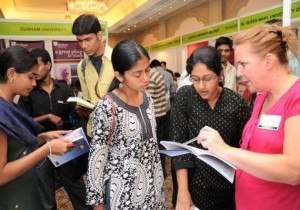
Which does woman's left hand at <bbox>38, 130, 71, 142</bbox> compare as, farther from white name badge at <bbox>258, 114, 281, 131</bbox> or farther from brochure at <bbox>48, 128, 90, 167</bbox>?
white name badge at <bbox>258, 114, 281, 131</bbox>

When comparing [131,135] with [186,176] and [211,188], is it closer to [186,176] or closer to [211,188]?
[186,176]

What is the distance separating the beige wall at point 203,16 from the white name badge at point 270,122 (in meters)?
5.62

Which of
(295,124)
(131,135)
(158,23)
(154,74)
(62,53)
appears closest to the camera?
(295,124)

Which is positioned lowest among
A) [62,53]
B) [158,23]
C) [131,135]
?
[131,135]

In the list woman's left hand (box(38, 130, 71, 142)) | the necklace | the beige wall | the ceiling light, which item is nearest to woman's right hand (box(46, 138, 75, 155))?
woman's left hand (box(38, 130, 71, 142))

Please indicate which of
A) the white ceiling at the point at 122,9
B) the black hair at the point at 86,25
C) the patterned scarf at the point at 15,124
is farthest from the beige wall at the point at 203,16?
the patterned scarf at the point at 15,124

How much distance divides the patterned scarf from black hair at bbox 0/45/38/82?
171 millimetres

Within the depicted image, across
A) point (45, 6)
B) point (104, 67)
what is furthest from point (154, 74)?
point (45, 6)

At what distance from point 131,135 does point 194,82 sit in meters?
0.43

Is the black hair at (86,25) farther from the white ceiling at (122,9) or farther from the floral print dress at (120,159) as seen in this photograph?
the white ceiling at (122,9)

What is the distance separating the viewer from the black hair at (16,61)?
1394mm

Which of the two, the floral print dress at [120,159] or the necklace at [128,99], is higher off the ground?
the necklace at [128,99]

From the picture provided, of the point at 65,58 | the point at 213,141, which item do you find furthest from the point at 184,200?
the point at 65,58

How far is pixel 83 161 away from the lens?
6.12 feet
